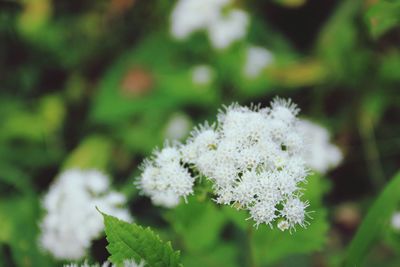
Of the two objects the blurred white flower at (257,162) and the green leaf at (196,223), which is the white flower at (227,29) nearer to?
the green leaf at (196,223)

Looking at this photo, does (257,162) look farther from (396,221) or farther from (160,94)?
(160,94)

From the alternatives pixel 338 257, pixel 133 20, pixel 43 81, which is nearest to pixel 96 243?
pixel 338 257

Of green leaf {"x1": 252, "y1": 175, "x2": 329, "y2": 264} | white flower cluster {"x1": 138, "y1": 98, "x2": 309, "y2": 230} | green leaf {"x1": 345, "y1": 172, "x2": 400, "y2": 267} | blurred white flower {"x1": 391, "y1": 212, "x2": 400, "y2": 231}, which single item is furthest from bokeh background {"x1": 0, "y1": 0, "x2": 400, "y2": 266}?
white flower cluster {"x1": 138, "y1": 98, "x2": 309, "y2": 230}

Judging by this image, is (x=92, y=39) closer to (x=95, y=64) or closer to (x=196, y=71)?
(x=95, y=64)

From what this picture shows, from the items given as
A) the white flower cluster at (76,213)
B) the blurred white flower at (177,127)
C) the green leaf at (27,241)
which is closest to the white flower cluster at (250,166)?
the white flower cluster at (76,213)

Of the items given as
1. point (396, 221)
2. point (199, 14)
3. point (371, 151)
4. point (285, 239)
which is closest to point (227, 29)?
point (199, 14)
